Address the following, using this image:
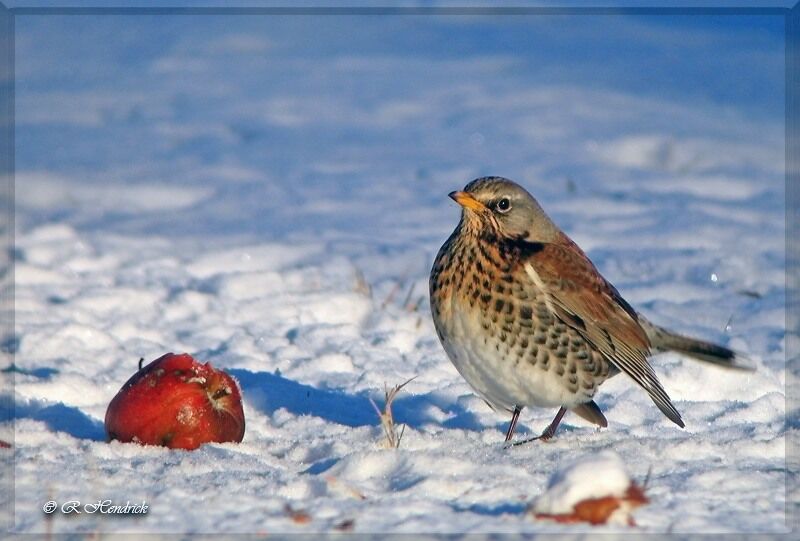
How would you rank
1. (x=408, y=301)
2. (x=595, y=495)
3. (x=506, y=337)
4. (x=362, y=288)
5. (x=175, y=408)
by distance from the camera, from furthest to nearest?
(x=362, y=288) < (x=408, y=301) < (x=506, y=337) < (x=175, y=408) < (x=595, y=495)

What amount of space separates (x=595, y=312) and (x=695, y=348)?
2.03ft

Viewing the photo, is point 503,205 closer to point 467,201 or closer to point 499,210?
point 499,210

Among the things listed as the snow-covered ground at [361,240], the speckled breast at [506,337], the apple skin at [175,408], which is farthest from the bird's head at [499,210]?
the apple skin at [175,408]

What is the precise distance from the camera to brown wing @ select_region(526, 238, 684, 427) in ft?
14.9

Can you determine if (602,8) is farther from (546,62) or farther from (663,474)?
(663,474)

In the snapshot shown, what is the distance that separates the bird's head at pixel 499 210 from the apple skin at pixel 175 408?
1.20 metres

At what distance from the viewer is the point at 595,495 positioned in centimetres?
319

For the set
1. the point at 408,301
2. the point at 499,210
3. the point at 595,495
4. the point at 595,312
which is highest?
the point at 499,210

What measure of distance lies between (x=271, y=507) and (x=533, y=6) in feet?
36.0

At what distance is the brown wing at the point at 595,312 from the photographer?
455 centimetres

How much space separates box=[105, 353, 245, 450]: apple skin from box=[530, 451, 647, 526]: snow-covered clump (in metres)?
1.43

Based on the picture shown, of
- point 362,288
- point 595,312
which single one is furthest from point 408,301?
point 595,312

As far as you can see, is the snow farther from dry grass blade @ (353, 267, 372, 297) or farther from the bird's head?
dry grass blade @ (353, 267, 372, 297)

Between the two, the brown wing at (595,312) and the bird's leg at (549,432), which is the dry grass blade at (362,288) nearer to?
the brown wing at (595,312)
